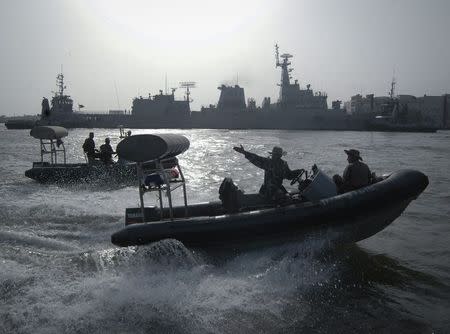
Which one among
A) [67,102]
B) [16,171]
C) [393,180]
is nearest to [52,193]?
[16,171]

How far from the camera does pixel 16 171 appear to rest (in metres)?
19.8

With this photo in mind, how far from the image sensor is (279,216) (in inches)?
256

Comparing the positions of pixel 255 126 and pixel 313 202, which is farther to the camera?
pixel 255 126

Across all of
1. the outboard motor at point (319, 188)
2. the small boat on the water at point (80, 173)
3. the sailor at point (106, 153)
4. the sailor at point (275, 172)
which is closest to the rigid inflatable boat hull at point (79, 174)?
the small boat on the water at point (80, 173)

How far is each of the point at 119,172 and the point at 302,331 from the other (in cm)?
1137

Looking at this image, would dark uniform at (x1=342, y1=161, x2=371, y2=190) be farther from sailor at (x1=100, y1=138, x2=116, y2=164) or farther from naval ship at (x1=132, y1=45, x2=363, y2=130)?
naval ship at (x1=132, y1=45, x2=363, y2=130)

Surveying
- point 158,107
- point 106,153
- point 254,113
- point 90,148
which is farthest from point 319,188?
point 158,107

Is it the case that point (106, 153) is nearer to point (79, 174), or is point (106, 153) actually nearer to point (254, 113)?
point (79, 174)

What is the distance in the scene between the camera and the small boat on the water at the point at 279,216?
20.8 feet

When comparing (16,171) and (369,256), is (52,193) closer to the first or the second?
(16,171)

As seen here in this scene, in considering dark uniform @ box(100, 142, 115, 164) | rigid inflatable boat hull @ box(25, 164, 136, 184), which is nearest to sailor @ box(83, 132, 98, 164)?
dark uniform @ box(100, 142, 115, 164)

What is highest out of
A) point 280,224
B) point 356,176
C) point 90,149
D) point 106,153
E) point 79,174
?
point 356,176

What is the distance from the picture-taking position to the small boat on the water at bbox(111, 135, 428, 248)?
635cm

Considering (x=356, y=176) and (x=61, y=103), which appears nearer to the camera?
(x=356, y=176)
